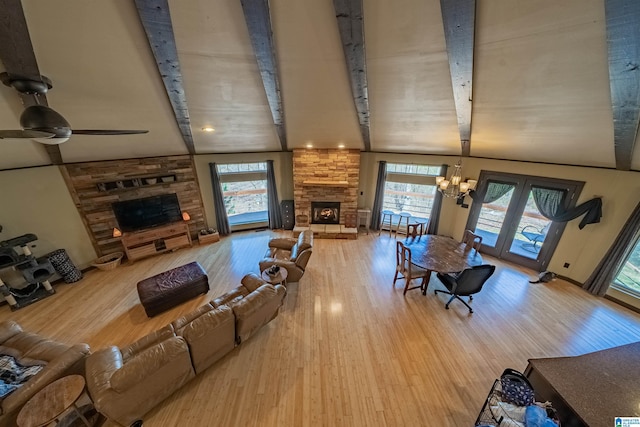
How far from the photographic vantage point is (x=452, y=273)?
3.96 meters

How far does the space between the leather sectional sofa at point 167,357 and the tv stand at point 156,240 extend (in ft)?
11.7

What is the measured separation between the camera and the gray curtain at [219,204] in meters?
6.51

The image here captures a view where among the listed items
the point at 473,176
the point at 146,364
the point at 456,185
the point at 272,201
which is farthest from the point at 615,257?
the point at 272,201

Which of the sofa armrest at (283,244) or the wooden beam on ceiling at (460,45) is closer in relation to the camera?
the wooden beam on ceiling at (460,45)

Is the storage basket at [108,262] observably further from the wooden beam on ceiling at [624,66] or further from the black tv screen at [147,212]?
the wooden beam on ceiling at [624,66]

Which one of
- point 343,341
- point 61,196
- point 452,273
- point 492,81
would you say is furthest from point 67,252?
point 492,81

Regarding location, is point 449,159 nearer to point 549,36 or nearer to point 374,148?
point 374,148

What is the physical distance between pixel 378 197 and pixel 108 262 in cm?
722

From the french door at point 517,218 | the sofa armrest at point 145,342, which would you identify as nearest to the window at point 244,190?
the sofa armrest at point 145,342

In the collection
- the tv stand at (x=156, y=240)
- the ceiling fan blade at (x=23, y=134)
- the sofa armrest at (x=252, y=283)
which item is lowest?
the tv stand at (x=156, y=240)

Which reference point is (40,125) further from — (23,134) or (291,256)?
(291,256)

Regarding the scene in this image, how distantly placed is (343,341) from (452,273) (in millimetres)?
2231

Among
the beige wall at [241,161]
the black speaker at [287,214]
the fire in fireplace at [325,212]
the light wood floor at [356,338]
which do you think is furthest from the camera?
the black speaker at [287,214]

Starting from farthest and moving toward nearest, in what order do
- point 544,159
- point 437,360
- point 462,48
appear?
point 544,159 → point 437,360 → point 462,48
